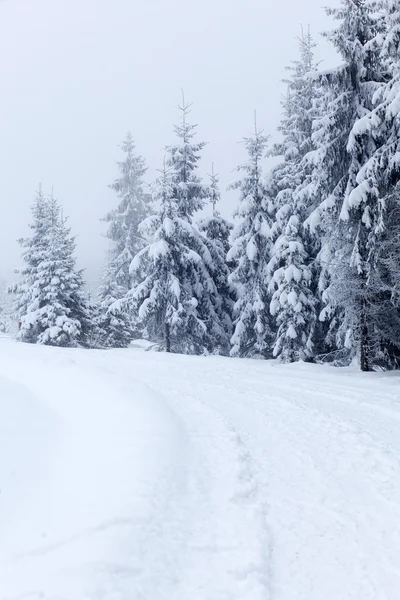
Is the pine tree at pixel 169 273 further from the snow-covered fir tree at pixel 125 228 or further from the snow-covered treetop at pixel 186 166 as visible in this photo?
the snow-covered fir tree at pixel 125 228

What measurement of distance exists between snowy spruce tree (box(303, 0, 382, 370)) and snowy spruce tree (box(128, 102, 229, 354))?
778cm

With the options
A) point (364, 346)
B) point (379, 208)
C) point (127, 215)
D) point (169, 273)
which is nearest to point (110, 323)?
point (127, 215)

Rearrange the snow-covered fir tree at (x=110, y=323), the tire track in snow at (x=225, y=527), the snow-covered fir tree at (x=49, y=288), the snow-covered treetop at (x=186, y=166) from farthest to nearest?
1. the snow-covered fir tree at (x=110, y=323)
2. the snow-covered fir tree at (x=49, y=288)
3. the snow-covered treetop at (x=186, y=166)
4. the tire track in snow at (x=225, y=527)

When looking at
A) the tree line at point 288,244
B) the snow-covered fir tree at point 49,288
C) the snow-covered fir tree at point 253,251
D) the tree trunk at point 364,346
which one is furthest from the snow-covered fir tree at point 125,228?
the tree trunk at point 364,346

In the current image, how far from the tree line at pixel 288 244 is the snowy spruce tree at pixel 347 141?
44 millimetres

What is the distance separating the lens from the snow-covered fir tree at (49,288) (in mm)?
23875

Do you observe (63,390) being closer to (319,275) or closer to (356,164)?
(356,164)

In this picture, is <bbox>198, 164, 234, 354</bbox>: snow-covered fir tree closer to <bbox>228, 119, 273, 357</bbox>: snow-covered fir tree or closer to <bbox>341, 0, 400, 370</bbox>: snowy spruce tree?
<bbox>228, 119, 273, 357</bbox>: snow-covered fir tree

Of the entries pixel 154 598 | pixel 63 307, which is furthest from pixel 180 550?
pixel 63 307

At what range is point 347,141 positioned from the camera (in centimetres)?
1381

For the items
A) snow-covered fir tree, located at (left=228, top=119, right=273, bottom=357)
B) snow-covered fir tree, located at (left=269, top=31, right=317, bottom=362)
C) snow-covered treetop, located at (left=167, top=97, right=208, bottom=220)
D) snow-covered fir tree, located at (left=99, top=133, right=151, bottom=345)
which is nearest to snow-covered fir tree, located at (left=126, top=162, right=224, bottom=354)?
snow-covered treetop, located at (left=167, top=97, right=208, bottom=220)

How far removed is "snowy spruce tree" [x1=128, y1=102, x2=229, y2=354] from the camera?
801 inches

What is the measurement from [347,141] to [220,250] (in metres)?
10.2

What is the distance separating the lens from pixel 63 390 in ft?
35.8
